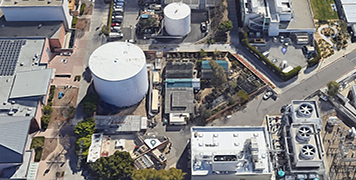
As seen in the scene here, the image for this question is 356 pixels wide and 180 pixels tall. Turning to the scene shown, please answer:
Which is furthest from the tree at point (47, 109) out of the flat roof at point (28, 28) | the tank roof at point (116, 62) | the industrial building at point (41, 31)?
the flat roof at point (28, 28)

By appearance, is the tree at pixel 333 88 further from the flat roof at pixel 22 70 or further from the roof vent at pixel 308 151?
the flat roof at pixel 22 70

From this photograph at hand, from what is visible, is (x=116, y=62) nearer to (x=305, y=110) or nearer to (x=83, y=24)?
(x=83, y=24)

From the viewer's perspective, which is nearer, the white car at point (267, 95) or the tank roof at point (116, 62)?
the tank roof at point (116, 62)

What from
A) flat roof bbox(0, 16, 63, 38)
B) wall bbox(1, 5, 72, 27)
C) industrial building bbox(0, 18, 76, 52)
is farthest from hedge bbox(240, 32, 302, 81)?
flat roof bbox(0, 16, 63, 38)

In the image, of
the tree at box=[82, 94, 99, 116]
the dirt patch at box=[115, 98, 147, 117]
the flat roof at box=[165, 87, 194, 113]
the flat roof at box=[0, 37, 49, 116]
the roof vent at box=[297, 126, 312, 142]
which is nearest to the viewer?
the roof vent at box=[297, 126, 312, 142]

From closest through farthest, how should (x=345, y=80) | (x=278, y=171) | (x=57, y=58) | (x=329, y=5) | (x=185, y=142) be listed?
(x=278, y=171) < (x=185, y=142) < (x=345, y=80) < (x=57, y=58) < (x=329, y=5)

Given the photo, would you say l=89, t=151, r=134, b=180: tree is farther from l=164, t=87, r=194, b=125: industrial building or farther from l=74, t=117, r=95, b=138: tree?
l=164, t=87, r=194, b=125: industrial building

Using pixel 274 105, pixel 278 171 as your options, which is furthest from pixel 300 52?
pixel 278 171

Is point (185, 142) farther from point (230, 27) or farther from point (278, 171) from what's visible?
point (230, 27)
